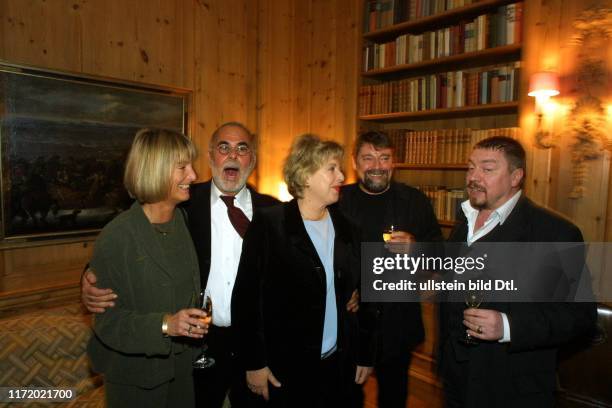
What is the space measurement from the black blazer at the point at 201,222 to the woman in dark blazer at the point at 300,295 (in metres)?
0.29

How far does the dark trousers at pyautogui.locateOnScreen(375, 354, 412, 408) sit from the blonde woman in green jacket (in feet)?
3.58

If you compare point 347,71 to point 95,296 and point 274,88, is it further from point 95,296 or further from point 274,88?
point 95,296

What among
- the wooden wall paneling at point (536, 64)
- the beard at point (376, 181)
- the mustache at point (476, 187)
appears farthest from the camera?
the wooden wall paneling at point (536, 64)

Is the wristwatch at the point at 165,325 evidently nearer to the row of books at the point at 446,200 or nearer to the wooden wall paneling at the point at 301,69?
the row of books at the point at 446,200

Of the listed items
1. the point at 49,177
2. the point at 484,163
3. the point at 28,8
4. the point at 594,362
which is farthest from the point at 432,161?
the point at 28,8

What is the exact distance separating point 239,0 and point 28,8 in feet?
6.47

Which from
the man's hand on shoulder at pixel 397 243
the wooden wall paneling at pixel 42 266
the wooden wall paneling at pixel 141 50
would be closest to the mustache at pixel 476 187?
the man's hand on shoulder at pixel 397 243

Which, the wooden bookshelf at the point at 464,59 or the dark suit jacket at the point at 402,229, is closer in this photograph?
the dark suit jacket at the point at 402,229

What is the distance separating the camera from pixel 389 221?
93.5 inches

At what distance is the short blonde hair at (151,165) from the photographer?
156 cm

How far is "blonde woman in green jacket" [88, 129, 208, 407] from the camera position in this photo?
1446mm

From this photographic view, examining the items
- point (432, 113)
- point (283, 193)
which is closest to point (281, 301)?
point (432, 113)

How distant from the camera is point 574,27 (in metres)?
3.08

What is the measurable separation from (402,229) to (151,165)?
141cm
